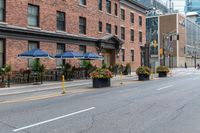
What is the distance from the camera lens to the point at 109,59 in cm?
4444

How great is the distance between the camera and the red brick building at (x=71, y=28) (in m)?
26.8

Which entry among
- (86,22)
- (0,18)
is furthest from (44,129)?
(86,22)

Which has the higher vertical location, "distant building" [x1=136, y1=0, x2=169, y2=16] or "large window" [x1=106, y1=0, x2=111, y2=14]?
"distant building" [x1=136, y1=0, x2=169, y2=16]

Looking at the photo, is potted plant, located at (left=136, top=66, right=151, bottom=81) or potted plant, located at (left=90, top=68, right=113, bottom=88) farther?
potted plant, located at (left=136, top=66, right=151, bottom=81)

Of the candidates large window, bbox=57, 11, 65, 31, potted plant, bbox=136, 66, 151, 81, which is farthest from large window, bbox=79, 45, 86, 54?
potted plant, bbox=136, 66, 151, 81

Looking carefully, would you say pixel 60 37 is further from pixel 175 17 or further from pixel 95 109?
pixel 175 17

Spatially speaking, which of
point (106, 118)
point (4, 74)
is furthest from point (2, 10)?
point (106, 118)

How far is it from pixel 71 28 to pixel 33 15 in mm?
5942

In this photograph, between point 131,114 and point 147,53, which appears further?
point 147,53

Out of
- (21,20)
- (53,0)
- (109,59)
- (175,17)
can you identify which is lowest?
(109,59)

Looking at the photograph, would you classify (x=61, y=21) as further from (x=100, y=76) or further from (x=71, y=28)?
(x=100, y=76)

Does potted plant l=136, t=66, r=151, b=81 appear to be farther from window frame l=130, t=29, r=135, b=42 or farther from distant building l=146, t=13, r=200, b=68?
distant building l=146, t=13, r=200, b=68

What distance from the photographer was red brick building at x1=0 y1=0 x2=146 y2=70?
2680 cm

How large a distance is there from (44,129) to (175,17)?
101m
